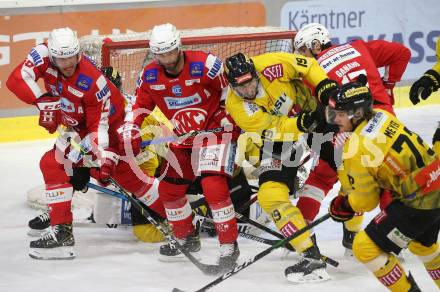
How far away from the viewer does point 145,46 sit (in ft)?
20.2

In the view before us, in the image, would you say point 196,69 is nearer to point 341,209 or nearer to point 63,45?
point 63,45

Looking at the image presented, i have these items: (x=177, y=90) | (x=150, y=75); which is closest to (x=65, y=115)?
(x=150, y=75)

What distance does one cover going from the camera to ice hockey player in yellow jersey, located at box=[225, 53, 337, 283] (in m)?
4.66

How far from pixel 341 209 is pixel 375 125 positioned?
16.1 inches

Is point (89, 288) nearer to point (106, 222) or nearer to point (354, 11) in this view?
point (106, 222)

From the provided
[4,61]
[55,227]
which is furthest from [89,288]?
[4,61]

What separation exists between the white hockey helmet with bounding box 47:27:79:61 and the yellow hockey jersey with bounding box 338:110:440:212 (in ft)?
5.71

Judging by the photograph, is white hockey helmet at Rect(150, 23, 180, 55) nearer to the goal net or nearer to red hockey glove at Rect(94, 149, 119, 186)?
red hockey glove at Rect(94, 149, 119, 186)

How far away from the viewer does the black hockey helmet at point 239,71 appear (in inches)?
182

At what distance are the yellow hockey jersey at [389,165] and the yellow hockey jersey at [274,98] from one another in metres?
0.79

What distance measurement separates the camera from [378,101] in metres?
5.06

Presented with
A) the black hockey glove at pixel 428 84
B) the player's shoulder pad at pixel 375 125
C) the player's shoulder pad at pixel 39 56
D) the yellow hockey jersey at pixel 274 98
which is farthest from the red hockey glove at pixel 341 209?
the player's shoulder pad at pixel 39 56

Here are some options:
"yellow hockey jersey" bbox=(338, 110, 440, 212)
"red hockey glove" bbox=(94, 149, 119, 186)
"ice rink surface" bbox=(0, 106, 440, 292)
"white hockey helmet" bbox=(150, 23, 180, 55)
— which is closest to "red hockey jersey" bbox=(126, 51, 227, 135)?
"white hockey helmet" bbox=(150, 23, 180, 55)

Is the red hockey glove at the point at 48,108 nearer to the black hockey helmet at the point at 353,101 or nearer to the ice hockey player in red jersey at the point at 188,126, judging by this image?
the ice hockey player in red jersey at the point at 188,126
